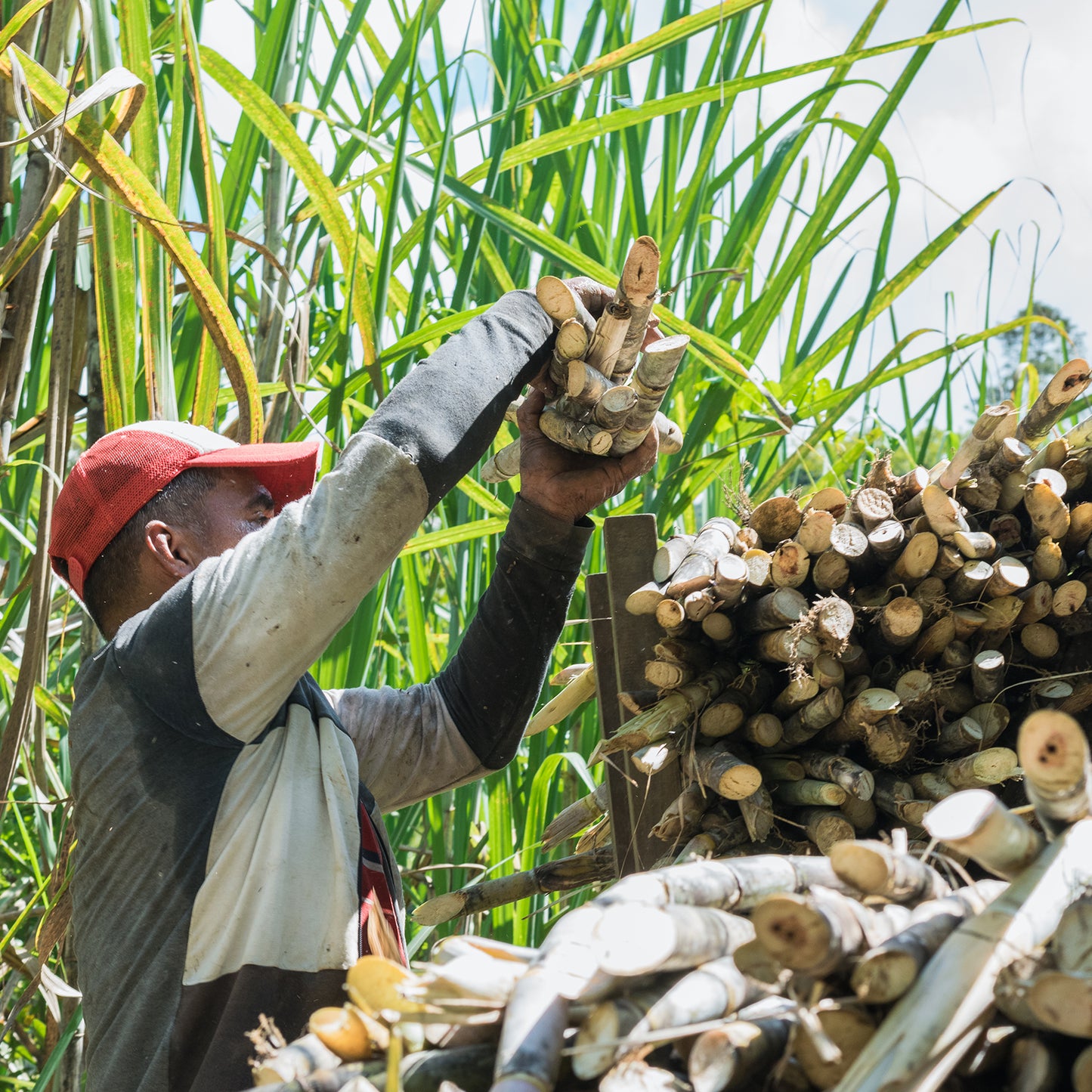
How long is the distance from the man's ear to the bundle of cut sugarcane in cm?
49

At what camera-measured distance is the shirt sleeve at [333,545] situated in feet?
4.05

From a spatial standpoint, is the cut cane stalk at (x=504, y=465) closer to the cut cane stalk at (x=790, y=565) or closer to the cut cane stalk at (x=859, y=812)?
the cut cane stalk at (x=790, y=565)

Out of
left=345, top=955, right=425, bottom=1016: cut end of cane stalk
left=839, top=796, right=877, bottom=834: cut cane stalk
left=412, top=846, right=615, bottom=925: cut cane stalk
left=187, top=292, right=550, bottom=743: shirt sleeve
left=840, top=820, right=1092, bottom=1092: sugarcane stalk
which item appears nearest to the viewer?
left=840, top=820, right=1092, bottom=1092: sugarcane stalk

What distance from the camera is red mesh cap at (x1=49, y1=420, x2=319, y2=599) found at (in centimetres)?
149

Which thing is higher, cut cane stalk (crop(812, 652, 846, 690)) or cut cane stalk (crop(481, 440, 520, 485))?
cut cane stalk (crop(481, 440, 520, 485))

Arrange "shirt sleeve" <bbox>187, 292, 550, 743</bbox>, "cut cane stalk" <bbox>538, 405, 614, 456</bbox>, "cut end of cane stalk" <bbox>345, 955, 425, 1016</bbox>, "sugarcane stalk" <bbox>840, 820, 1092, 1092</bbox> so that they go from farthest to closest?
"cut cane stalk" <bbox>538, 405, 614, 456</bbox>
"shirt sleeve" <bbox>187, 292, 550, 743</bbox>
"cut end of cane stalk" <bbox>345, 955, 425, 1016</bbox>
"sugarcane stalk" <bbox>840, 820, 1092, 1092</bbox>

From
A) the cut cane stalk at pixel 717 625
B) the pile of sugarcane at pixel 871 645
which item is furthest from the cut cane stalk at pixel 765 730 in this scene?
the cut cane stalk at pixel 717 625

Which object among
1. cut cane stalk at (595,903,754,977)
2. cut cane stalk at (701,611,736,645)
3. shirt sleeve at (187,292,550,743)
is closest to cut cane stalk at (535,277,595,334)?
shirt sleeve at (187,292,550,743)

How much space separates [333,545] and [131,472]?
1.38 feet

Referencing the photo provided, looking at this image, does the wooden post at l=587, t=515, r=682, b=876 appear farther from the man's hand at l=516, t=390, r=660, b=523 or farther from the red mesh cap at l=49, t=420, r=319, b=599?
the red mesh cap at l=49, t=420, r=319, b=599

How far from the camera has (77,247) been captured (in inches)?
68.1

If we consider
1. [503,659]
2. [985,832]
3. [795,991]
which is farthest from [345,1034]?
[503,659]

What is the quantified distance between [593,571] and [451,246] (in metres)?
0.65

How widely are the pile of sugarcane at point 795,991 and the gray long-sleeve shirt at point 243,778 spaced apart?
0.55m
